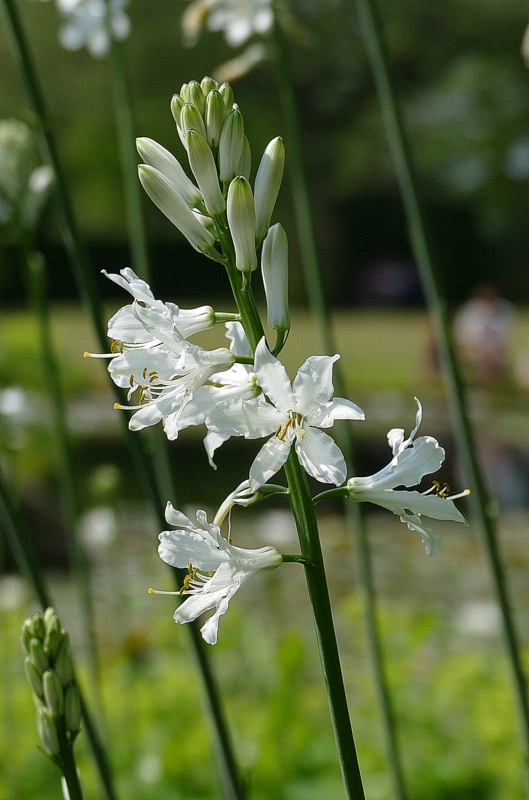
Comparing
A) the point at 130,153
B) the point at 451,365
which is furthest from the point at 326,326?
the point at 130,153

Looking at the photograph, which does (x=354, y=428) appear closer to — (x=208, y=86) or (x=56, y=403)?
(x=56, y=403)

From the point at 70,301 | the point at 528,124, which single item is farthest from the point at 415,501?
the point at 70,301

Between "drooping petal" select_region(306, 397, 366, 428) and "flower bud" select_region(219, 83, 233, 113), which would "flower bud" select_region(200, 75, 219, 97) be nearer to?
"flower bud" select_region(219, 83, 233, 113)

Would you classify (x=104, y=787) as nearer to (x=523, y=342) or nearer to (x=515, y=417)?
(x=515, y=417)

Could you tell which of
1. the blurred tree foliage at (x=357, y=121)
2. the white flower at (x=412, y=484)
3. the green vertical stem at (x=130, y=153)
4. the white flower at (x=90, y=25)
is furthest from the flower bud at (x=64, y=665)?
the blurred tree foliage at (x=357, y=121)

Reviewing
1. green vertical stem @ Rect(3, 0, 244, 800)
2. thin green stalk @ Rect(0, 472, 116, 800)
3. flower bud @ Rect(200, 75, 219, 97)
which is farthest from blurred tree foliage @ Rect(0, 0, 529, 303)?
flower bud @ Rect(200, 75, 219, 97)

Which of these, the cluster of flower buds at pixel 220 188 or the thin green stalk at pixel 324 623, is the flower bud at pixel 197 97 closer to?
the cluster of flower buds at pixel 220 188

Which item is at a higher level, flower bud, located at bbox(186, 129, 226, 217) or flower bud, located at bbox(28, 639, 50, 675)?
flower bud, located at bbox(186, 129, 226, 217)
